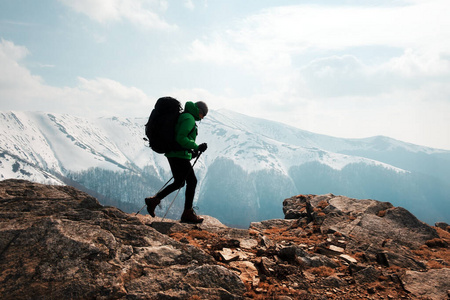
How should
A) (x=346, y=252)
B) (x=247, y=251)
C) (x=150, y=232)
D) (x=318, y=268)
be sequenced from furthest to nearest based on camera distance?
(x=346, y=252) → (x=247, y=251) → (x=318, y=268) → (x=150, y=232)

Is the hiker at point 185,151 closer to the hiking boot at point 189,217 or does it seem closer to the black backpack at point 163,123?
the black backpack at point 163,123

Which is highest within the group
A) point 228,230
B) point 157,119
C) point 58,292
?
point 157,119

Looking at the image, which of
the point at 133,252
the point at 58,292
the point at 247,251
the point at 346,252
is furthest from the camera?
the point at 346,252

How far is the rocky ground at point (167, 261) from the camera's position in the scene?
17.9ft

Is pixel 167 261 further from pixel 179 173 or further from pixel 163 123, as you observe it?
pixel 163 123

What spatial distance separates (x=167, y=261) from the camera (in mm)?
6789

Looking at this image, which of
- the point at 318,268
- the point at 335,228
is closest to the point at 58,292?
the point at 318,268

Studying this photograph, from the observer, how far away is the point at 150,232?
7871 mm

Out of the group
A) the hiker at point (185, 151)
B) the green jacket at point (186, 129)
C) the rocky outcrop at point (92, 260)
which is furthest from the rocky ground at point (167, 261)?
the green jacket at point (186, 129)

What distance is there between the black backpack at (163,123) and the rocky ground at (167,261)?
2.83 meters

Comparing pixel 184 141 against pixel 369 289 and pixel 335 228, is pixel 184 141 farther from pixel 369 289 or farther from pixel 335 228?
pixel 335 228

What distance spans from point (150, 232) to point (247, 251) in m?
3.72

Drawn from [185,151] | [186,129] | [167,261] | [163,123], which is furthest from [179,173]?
[167,261]

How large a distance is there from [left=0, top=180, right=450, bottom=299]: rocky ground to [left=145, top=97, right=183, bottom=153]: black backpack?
2.83 m
